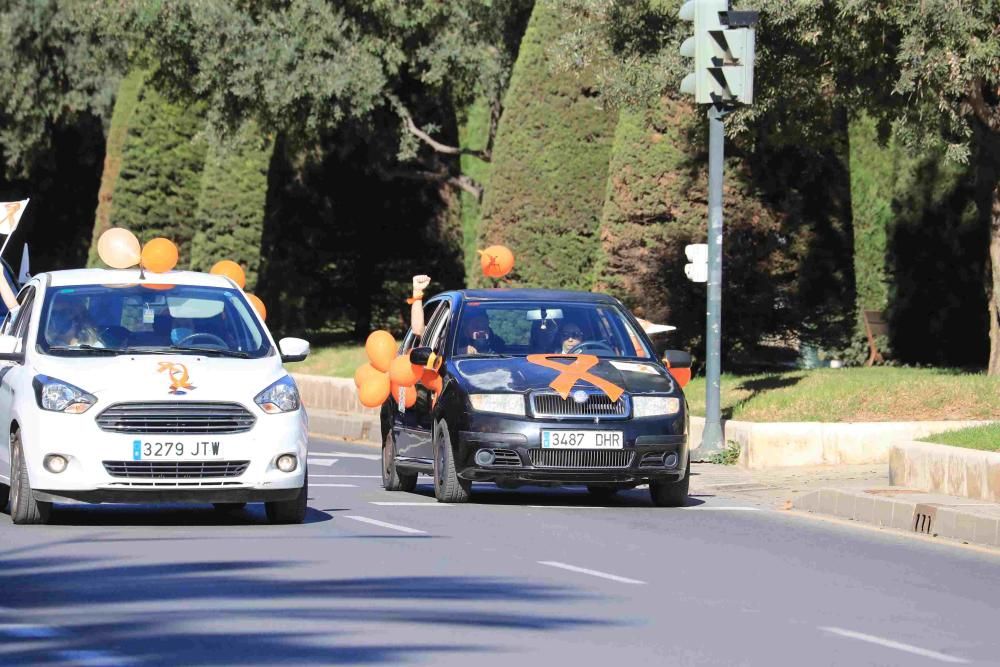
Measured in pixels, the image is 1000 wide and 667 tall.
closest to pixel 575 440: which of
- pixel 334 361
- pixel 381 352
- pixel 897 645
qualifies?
pixel 381 352

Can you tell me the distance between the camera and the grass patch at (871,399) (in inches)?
870

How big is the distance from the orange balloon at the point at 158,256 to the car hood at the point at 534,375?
7.72ft

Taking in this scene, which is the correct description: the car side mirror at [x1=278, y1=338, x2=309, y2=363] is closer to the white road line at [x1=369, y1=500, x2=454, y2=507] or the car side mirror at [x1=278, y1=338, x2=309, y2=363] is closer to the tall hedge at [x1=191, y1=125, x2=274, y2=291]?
the white road line at [x1=369, y1=500, x2=454, y2=507]

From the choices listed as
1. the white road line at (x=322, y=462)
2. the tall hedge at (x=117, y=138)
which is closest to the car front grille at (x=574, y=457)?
the white road line at (x=322, y=462)

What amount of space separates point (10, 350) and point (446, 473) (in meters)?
3.85

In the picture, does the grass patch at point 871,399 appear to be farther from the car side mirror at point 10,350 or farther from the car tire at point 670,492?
the car side mirror at point 10,350

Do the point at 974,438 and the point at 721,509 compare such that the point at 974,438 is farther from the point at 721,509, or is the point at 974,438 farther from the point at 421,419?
the point at 421,419

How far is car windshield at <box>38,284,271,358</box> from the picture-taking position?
1416 centimetres

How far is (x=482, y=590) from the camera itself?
1064 cm

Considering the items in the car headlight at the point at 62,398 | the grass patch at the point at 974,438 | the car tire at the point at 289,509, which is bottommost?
the car tire at the point at 289,509

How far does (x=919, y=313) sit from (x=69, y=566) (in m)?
21.4

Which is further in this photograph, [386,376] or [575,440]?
[386,376]

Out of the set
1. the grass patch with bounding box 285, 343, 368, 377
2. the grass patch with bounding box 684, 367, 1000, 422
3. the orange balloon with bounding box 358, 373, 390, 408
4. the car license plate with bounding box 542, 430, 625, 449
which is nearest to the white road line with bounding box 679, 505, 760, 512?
the car license plate with bounding box 542, 430, 625, 449

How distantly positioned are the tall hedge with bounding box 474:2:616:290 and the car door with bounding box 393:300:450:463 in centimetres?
1588
